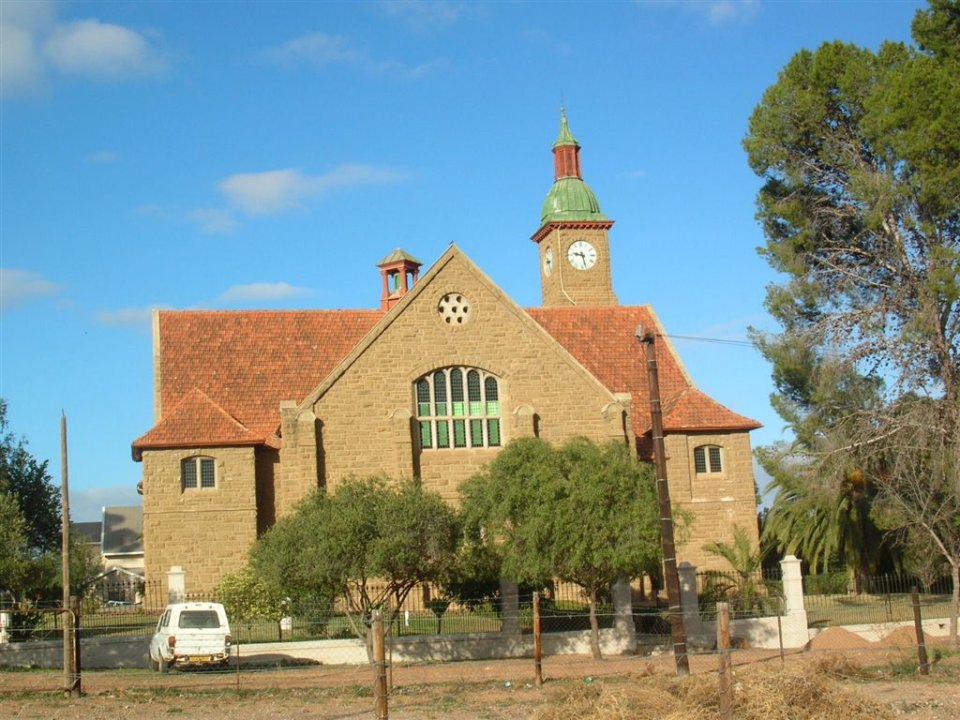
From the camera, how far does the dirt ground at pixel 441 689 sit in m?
15.7

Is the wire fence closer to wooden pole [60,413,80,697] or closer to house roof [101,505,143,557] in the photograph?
wooden pole [60,413,80,697]

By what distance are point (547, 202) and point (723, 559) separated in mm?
21884

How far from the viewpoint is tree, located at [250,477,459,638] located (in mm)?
23656

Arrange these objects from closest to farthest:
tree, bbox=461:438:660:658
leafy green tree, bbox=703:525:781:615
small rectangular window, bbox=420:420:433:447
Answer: tree, bbox=461:438:660:658
leafy green tree, bbox=703:525:781:615
small rectangular window, bbox=420:420:433:447

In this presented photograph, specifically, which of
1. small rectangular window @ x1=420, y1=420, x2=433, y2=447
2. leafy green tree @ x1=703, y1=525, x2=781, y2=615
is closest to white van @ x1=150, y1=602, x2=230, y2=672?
small rectangular window @ x1=420, y1=420, x2=433, y2=447

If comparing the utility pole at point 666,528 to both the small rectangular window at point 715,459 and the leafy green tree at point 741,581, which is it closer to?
the leafy green tree at point 741,581

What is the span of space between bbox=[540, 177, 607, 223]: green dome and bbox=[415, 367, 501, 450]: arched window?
18.0m

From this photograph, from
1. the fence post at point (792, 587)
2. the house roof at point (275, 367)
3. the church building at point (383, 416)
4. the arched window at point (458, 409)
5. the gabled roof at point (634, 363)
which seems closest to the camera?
the fence post at point (792, 587)

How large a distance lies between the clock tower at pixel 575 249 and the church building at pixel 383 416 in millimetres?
12584

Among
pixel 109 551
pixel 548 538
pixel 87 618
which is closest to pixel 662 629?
pixel 548 538

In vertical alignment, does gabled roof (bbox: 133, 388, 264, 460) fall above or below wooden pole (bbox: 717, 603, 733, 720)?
above

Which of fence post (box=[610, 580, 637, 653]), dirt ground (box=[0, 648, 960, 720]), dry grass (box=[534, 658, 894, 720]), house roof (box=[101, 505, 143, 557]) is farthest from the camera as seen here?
house roof (box=[101, 505, 143, 557])

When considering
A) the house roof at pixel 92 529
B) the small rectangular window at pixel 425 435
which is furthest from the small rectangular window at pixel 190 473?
the house roof at pixel 92 529

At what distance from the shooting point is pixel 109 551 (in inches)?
3219
